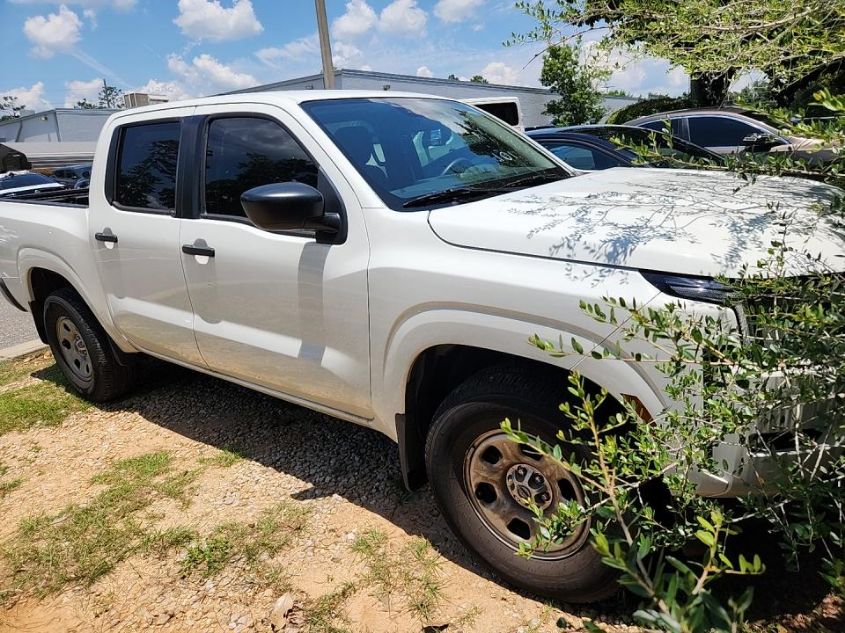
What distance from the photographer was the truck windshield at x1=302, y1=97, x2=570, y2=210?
9.48ft

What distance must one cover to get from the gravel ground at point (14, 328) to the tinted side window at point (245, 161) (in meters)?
4.94

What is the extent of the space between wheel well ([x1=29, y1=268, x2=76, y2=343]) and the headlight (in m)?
4.38

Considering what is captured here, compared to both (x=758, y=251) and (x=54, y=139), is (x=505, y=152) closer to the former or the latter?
(x=758, y=251)

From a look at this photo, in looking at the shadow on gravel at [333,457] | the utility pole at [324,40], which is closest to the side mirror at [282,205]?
the shadow on gravel at [333,457]

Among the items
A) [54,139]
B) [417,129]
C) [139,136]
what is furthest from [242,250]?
[54,139]

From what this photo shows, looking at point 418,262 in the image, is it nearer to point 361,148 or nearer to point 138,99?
point 361,148

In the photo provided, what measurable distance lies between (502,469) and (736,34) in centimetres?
170

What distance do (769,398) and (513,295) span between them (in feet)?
2.83

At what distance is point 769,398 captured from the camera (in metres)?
1.71

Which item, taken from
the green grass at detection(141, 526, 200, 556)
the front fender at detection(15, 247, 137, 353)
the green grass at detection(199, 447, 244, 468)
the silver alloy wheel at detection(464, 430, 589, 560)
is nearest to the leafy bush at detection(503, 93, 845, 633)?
the silver alloy wheel at detection(464, 430, 589, 560)

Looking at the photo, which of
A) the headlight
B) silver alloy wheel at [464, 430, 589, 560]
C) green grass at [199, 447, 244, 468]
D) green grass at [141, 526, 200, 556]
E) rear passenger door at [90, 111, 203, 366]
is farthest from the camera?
green grass at [199, 447, 244, 468]

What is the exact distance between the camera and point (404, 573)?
9.13 feet

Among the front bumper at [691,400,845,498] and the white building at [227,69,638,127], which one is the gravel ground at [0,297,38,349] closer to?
the front bumper at [691,400,845,498]

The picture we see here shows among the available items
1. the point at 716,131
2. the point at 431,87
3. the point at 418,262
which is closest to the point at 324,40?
the point at 716,131
